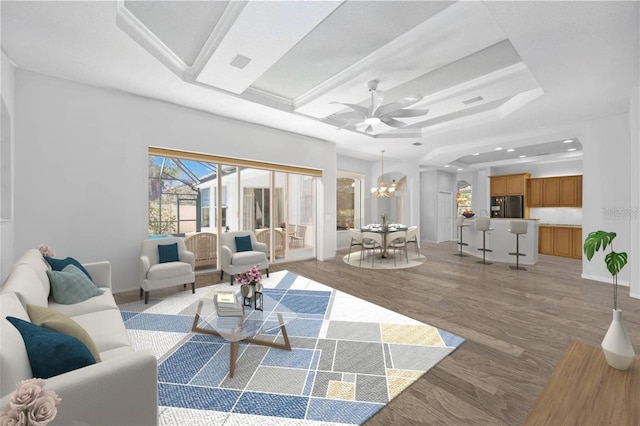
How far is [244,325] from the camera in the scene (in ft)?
8.04

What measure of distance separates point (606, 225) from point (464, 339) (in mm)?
4339

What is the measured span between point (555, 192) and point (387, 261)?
6041 millimetres

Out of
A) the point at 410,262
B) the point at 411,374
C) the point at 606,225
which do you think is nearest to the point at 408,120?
the point at 410,262

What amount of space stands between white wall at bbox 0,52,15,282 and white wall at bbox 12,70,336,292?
5.7 inches

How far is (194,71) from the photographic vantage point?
12.2 feet

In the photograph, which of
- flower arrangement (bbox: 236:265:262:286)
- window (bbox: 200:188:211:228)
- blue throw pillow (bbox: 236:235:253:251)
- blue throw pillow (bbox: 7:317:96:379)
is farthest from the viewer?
window (bbox: 200:188:211:228)

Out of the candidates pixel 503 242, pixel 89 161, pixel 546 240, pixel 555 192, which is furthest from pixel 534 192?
pixel 89 161

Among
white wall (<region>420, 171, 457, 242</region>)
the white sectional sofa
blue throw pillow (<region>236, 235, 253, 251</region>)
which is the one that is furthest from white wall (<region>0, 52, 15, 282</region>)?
white wall (<region>420, 171, 457, 242</region>)

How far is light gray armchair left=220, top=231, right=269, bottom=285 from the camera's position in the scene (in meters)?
4.77

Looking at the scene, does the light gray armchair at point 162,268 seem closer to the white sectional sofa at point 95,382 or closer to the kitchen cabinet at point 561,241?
the white sectional sofa at point 95,382

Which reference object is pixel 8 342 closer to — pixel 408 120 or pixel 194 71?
pixel 194 71

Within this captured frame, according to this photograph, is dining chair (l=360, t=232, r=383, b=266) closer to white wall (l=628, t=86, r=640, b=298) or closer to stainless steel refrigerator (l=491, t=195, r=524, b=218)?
white wall (l=628, t=86, r=640, b=298)

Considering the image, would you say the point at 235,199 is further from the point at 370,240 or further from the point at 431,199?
the point at 431,199

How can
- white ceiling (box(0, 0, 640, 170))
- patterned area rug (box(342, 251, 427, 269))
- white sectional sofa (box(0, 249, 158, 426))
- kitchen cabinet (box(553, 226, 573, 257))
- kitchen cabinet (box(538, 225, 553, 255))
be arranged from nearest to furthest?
white sectional sofa (box(0, 249, 158, 426))
white ceiling (box(0, 0, 640, 170))
patterned area rug (box(342, 251, 427, 269))
kitchen cabinet (box(553, 226, 573, 257))
kitchen cabinet (box(538, 225, 553, 255))
